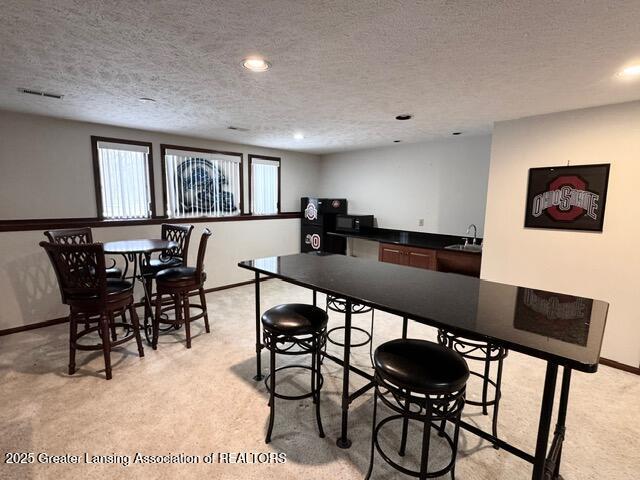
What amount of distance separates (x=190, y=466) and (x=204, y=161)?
4007mm

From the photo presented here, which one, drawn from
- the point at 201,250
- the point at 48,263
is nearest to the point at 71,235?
the point at 48,263

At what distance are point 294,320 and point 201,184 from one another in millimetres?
3516

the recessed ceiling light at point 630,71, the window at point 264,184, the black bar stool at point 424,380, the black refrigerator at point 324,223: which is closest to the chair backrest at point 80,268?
the black bar stool at point 424,380

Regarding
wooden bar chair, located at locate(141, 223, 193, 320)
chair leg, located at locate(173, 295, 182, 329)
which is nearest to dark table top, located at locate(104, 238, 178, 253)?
wooden bar chair, located at locate(141, 223, 193, 320)

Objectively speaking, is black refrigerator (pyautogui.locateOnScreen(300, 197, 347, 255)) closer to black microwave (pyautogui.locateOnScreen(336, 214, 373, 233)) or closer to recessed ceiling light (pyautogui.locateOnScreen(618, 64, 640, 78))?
black microwave (pyautogui.locateOnScreen(336, 214, 373, 233))

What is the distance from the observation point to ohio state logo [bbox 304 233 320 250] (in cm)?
576

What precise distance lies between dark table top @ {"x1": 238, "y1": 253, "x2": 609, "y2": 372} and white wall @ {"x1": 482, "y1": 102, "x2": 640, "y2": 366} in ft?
5.41

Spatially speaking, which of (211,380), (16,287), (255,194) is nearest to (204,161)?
(255,194)

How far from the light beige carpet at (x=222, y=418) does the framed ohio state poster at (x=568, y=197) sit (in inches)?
53.3

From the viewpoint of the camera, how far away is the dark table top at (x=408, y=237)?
4.49 metres

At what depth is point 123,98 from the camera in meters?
2.72

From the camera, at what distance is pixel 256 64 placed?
2.01 meters

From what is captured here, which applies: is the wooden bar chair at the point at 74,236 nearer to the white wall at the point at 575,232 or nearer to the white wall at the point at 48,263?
the white wall at the point at 48,263

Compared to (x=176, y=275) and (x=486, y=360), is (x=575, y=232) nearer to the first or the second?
(x=486, y=360)
